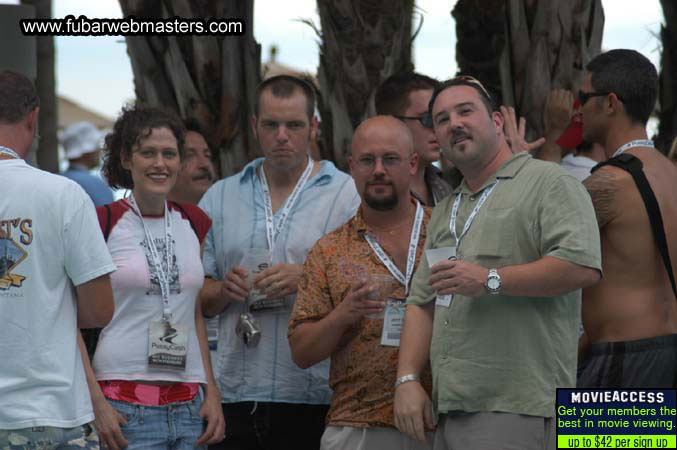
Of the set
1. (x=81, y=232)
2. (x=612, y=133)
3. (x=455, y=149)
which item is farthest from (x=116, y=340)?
(x=612, y=133)

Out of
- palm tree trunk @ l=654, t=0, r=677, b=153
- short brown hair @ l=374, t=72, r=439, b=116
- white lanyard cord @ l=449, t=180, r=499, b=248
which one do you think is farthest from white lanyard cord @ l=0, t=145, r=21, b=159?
palm tree trunk @ l=654, t=0, r=677, b=153

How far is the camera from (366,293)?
4.36 m

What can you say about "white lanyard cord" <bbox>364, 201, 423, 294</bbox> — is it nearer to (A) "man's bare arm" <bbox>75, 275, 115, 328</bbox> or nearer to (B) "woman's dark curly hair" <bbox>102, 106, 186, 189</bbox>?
(B) "woman's dark curly hair" <bbox>102, 106, 186, 189</bbox>

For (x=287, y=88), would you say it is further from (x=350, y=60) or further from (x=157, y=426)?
(x=350, y=60)

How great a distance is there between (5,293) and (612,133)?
8.90 feet

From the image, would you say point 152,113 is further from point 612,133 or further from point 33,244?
point 612,133

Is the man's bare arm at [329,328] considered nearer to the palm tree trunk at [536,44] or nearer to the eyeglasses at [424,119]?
the eyeglasses at [424,119]

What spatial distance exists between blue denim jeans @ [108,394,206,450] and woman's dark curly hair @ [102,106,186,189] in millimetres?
1052

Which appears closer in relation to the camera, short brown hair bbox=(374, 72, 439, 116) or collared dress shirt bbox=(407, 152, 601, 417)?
collared dress shirt bbox=(407, 152, 601, 417)

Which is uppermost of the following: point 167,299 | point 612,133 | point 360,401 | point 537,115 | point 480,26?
point 480,26

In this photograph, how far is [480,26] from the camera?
7023 millimetres

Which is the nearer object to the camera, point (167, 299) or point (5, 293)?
point (5, 293)

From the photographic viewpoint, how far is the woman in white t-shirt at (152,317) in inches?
173

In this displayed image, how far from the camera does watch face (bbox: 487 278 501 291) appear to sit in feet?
12.6
